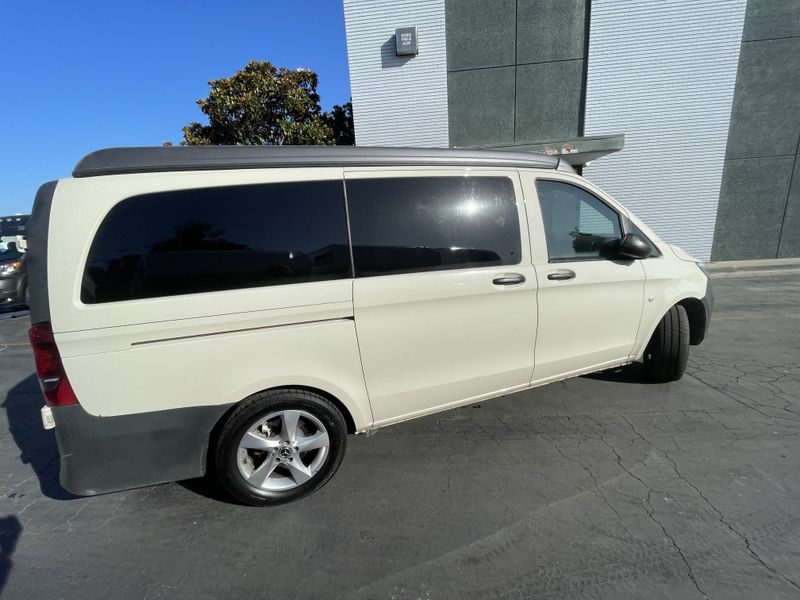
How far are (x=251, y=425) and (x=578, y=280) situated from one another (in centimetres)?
246

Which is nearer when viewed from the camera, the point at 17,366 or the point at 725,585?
the point at 725,585

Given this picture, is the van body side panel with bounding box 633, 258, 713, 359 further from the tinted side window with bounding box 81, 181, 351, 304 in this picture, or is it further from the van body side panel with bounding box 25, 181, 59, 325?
the van body side panel with bounding box 25, 181, 59, 325

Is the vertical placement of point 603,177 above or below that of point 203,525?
above

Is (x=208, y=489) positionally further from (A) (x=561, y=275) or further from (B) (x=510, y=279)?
(A) (x=561, y=275)

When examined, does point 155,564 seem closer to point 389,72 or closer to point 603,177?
point 389,72

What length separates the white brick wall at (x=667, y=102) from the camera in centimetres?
970

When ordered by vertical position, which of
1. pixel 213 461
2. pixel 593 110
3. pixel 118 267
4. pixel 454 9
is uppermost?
pixel 454 9

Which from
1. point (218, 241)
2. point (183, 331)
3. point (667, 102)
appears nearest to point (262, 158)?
point (218, 241)

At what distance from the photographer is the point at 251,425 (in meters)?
2.27

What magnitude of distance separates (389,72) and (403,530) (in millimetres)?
11050

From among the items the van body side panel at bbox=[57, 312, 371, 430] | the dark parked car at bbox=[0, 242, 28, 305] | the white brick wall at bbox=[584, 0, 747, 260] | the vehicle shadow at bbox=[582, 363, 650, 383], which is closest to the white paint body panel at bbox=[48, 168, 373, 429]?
the van body side panel at bbox=[57, 312, 371, 430]

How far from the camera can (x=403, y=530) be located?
7.29ft

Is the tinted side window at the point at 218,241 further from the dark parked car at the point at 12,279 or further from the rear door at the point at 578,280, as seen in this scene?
the dark parked car at the point at 12,279

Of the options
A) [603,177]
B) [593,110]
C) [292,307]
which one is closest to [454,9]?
[593,110]
